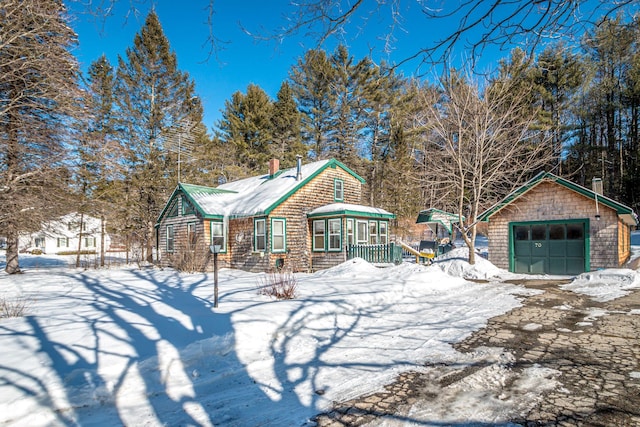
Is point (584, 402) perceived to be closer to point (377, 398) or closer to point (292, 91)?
point (377, 398)

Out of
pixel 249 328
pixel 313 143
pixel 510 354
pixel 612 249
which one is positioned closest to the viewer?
pixel 510 354

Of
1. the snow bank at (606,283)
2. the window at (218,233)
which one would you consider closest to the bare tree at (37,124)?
the window at (218,233)

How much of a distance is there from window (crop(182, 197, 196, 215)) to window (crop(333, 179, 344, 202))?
767cm

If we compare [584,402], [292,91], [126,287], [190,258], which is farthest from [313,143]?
[584,402]

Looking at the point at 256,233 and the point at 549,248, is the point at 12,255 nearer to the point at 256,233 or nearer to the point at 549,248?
the point at 256,233

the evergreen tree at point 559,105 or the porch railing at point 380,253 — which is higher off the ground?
the evergreen tree at point 559,105

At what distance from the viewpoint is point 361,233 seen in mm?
17766

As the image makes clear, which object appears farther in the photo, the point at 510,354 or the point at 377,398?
the point at 510,354

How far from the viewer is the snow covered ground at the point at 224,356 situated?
3.41 m

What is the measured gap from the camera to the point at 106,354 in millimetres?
4363

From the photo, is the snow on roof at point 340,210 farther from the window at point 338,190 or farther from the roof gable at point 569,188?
the roof gable at point 569,188

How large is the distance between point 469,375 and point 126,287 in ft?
31.3

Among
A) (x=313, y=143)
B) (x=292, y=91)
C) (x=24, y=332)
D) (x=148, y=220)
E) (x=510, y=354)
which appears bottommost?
(x=510, y=354)

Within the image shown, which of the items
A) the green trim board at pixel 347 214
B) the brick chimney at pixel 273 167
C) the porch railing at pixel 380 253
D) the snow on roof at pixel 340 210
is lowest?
the porch railing at pixel 380 253
